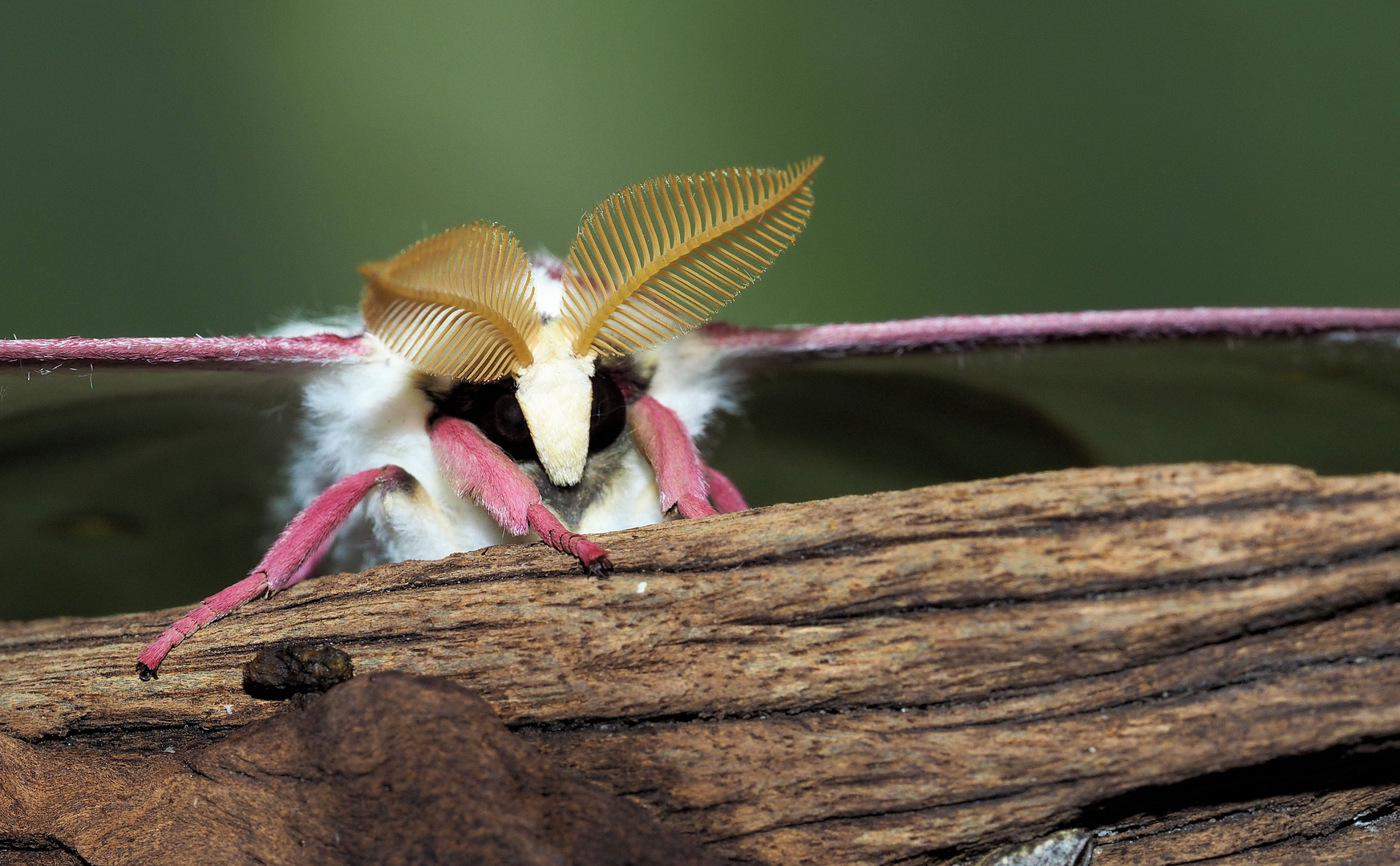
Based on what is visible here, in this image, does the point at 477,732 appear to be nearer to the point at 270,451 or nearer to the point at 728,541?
the point at 728,541

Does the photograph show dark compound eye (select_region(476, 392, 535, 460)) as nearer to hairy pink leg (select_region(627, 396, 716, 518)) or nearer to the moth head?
the moth head

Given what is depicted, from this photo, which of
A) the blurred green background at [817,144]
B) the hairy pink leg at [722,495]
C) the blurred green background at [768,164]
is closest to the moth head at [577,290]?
the hairy pink leg at [722,495]

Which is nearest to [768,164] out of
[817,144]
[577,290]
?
[817,144]

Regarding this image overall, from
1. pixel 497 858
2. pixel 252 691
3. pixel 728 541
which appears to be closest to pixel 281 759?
pixel 252 691

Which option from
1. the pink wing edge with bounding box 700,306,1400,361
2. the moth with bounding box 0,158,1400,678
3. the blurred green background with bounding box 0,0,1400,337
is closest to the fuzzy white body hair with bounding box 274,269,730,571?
the moth with bounding box 0,158,1400,678

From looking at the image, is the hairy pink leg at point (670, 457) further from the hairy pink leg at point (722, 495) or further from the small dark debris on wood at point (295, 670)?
the small dark debris on wood at point (295, 670)
